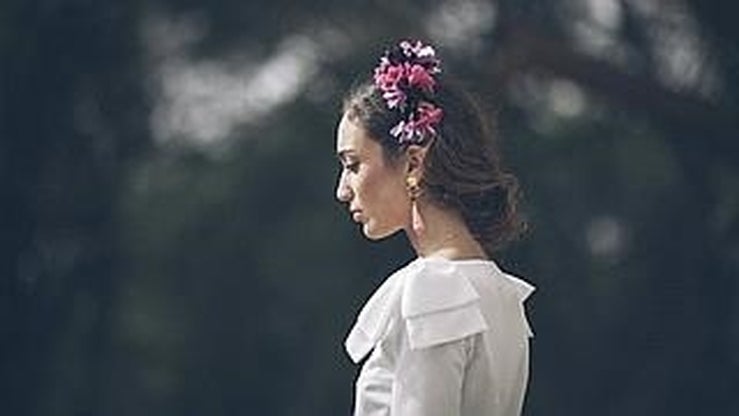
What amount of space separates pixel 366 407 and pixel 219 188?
389 cm

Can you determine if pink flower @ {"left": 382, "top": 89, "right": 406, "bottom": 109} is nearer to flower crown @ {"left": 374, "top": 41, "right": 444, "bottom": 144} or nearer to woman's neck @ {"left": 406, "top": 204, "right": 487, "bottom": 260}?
flower crown @ {"left": 374, "top": 41, "right": 444, "bottom": 144}

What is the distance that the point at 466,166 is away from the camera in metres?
2.23

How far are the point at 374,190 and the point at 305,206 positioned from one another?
3.81 metres

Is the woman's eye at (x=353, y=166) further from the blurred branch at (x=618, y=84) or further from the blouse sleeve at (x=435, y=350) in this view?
the blurred branch at (x=618, y=84)

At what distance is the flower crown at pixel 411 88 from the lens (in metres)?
2.23

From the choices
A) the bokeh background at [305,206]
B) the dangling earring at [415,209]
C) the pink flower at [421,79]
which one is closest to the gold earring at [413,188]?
the dangling earring at [415,209]

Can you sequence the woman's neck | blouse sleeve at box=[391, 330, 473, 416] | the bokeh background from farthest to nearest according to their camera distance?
the bokeh background → the woman's neck → blouse sleeve at box=[391, 330, 473, 416]

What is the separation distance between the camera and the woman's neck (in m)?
2.21

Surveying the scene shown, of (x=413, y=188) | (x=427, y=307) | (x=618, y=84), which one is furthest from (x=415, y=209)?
(x=618, y=84)

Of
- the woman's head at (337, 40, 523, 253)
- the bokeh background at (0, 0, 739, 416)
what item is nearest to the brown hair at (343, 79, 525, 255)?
the woman's head at (337, 40, 523, 253)

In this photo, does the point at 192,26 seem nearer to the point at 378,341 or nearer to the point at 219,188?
the point at 219,188

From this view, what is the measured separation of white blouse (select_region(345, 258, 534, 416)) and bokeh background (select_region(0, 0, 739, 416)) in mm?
3473

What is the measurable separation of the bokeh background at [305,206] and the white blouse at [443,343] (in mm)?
3473

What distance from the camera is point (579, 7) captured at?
5949mm
